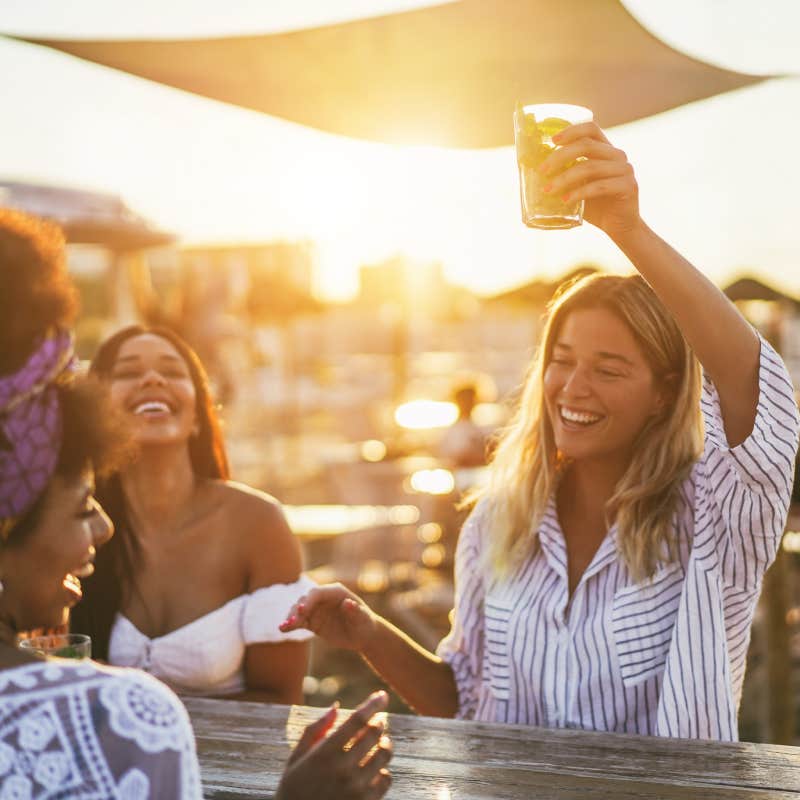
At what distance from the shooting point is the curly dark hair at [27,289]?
3.50 ft

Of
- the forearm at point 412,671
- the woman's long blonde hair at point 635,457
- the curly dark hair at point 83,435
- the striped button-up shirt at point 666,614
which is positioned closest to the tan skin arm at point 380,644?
the forearm at point 412,671

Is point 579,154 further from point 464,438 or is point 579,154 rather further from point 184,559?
point 464,438

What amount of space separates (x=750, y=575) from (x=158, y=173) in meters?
4.32

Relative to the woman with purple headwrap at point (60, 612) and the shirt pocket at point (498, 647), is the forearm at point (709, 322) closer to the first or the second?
the shirt pocket at point (498, 647)

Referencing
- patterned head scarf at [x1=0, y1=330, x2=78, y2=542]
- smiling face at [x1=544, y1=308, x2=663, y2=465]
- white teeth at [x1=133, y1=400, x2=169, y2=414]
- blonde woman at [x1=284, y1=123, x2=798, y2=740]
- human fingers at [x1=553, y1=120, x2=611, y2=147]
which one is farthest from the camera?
white teeth at [x1=133, y1=400, x2=169, y2=414]

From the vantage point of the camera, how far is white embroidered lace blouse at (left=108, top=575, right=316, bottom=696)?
2562 millimetres

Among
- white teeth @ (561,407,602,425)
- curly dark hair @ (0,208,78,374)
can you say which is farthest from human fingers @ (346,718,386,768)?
white teeth @ (561,407,602,425)

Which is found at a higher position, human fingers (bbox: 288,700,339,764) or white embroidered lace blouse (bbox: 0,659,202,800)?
white embroidered lace blouse (bbox: 0,659,202,800)

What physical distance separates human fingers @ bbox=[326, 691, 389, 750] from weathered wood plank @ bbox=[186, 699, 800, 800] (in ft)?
1.42

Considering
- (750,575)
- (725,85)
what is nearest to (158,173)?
(725,85)

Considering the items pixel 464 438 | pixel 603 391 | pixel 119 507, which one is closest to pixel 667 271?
pixel 603 391

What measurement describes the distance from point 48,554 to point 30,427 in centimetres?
17

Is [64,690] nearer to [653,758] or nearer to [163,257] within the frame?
[653,758]

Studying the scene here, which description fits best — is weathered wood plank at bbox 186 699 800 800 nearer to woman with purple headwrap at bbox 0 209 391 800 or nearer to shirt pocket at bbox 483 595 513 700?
shirt pocket at bbox 483 595 513 700
